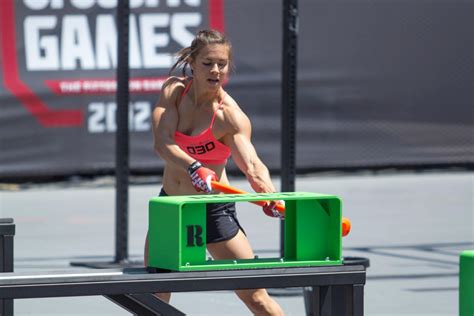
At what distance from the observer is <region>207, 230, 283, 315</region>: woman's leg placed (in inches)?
221

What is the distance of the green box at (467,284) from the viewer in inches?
182

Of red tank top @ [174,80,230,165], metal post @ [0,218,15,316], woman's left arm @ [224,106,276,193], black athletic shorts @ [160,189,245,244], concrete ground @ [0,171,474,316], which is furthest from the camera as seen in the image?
concrete ground @ [0,171,474,316]

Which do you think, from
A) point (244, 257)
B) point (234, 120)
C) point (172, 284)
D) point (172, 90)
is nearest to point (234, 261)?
point (172, 284)

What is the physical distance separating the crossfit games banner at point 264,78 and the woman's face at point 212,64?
7.69 meters

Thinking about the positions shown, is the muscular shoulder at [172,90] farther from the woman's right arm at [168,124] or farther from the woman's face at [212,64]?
the woman's face at [212,64]

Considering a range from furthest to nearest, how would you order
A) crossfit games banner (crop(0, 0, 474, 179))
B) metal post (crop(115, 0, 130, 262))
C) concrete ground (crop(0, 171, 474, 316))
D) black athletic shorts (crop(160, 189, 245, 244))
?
crossfit games banner (crop(0, 0, 474, 179)), metal post (crop(115, 0, 130, 262)), concrete ground (crop(0, 171, 474, 316)), black athletic shorts (crop(160, 189, 245, 244))

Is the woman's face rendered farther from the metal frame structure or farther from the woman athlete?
the metal frame structure

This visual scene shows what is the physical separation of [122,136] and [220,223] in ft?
12.2

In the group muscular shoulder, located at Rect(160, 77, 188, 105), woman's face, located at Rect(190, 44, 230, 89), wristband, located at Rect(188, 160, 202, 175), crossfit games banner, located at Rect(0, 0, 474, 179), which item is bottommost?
wristband, located at Rect(188, 160, 202, 175)

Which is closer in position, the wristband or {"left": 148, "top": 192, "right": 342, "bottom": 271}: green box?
{"left": 148, "top": 192, "right": 342, "bottom": 271}: green box

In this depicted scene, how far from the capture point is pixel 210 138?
19.5 ft

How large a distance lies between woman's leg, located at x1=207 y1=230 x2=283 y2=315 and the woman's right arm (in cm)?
43

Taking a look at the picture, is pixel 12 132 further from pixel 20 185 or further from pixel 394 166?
pixel 394 166

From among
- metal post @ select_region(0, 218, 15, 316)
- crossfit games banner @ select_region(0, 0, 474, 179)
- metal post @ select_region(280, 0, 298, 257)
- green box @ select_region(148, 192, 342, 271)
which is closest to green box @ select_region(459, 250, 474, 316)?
green box @ select_region(148, 192, 342, 271)
